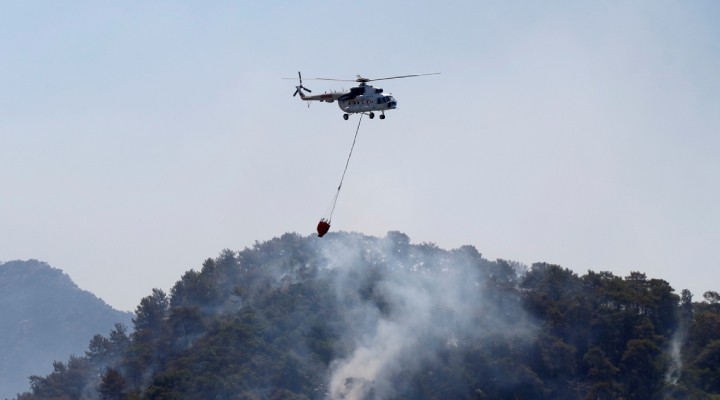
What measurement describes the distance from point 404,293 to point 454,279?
27.8 ft

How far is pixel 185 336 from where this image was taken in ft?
520

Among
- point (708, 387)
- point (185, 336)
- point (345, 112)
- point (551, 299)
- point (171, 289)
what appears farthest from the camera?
point (171, 289)

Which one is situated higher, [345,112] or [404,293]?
[404,293]

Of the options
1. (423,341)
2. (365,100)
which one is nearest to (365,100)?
(365,100)

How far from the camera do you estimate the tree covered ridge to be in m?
133

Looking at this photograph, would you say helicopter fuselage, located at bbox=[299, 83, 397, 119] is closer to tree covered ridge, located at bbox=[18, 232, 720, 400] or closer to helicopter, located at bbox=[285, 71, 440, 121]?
helicopter, located at bbox=[285, 71, 440, 121]

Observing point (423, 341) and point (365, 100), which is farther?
point (423, 341)

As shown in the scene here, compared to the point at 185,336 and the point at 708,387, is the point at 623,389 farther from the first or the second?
the point at 185,336

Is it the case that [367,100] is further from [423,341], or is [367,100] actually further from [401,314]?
[401,314]

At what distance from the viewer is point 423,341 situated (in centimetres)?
14375

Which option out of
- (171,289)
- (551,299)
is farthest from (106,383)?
(551,299)

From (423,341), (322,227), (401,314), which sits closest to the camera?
(322,227)

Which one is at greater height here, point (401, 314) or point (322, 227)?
point (401, 314)

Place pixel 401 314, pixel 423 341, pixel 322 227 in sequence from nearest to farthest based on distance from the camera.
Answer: pixel 322 227 → pixel 423 341 → pixel 401 314
